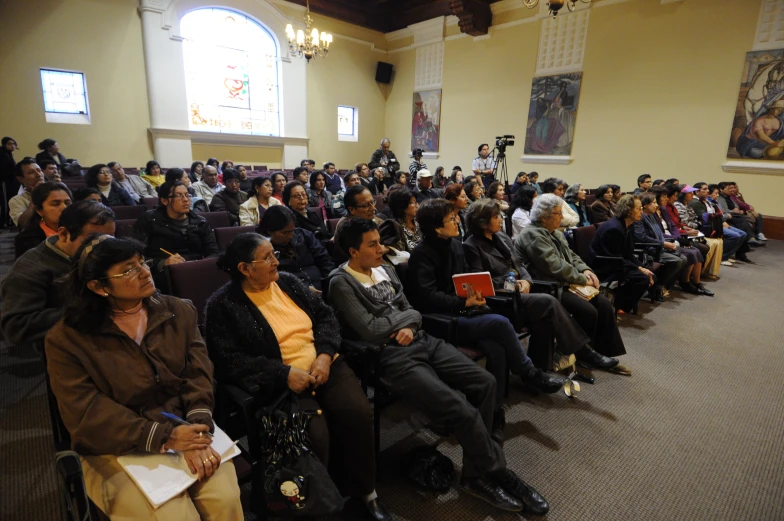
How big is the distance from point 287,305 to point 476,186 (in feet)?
10.5

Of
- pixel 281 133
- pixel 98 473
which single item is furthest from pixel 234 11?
pixel 98 473

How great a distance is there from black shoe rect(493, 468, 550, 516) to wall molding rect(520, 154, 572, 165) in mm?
8190

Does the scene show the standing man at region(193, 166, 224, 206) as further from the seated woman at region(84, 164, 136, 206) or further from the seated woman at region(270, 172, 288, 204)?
the seated woman at region(270, 172, 288, 204)

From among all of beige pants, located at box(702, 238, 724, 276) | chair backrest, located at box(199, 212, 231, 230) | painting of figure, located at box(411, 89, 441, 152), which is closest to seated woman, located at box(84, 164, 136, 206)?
chair backrest, located at box(199, 212, 231, 230)

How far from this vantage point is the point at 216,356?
151 centimetres

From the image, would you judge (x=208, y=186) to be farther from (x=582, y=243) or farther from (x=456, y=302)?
(x=582, y=243)

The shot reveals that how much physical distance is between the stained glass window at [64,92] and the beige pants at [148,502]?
888 cm

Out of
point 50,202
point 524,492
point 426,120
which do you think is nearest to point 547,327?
point 524,492

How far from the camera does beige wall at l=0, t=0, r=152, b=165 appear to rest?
699 cm

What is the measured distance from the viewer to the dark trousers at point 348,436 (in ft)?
4.90

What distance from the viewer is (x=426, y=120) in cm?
1124

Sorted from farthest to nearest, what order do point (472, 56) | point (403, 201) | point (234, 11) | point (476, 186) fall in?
point (472, 56)
point (234, 11)
point (476, 186)
point (403, 201)

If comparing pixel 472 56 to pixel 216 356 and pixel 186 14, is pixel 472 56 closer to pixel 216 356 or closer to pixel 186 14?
pixel 186 14

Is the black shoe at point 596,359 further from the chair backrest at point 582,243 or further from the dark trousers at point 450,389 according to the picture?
the dark trousers at point 450,389
